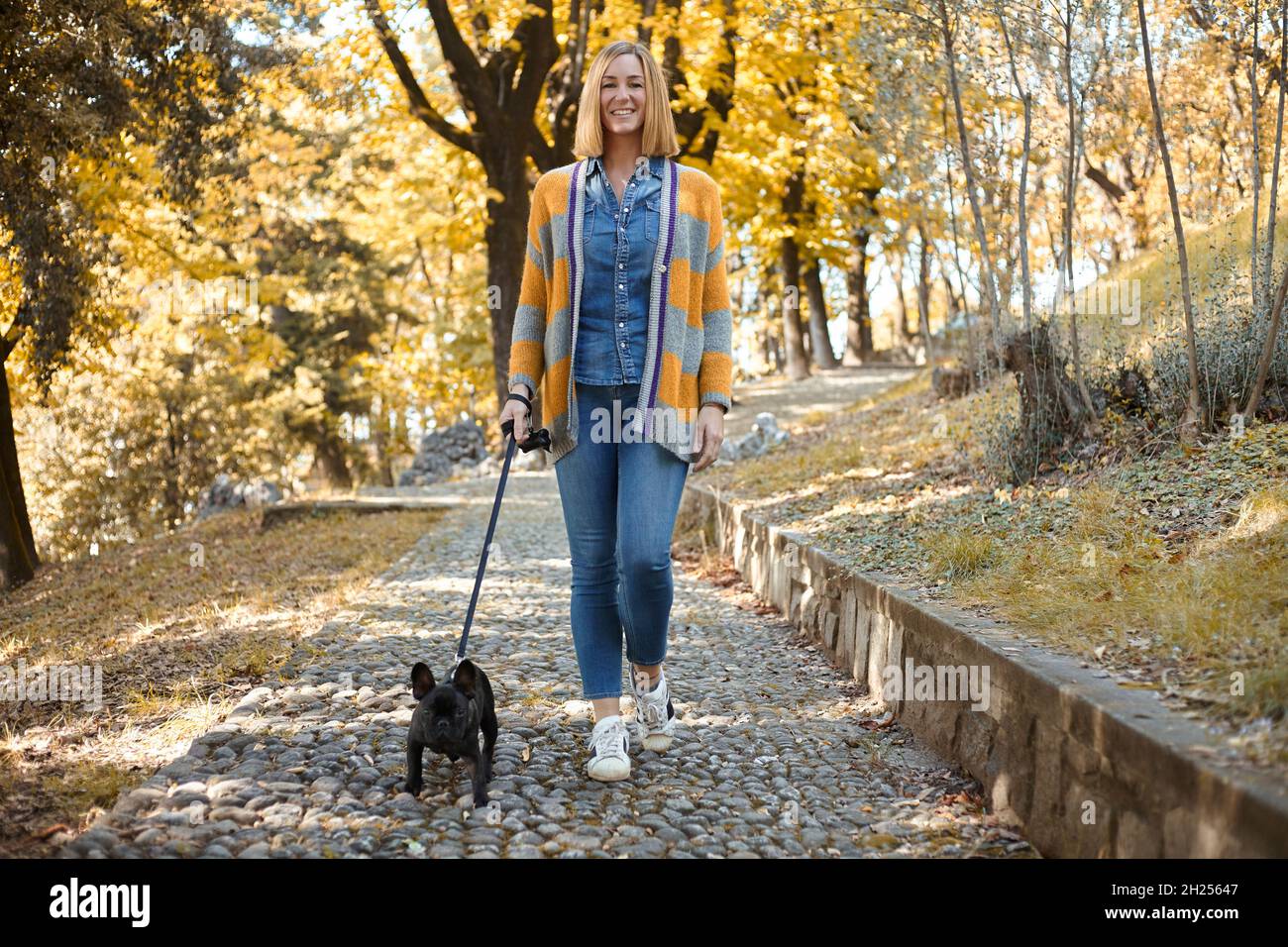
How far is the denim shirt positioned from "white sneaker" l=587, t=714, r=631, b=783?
1096 mm

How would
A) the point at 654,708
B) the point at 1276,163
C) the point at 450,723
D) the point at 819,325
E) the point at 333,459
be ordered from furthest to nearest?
the point at 819,325 < the point at 333,459 < the point at 1276,163 < the point at 654,708 < the point at 450,723

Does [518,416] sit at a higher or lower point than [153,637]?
higher

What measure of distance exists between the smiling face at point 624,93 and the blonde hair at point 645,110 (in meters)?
0.02

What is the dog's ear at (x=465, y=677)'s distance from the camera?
3.15 m

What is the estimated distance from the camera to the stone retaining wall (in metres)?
2.14

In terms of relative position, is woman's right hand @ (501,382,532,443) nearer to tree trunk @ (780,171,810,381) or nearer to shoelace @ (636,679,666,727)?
shoelace @ (636,679,666,727)

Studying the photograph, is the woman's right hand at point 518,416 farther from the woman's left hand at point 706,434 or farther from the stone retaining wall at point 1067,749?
the stone retaining wall at point 1067,749

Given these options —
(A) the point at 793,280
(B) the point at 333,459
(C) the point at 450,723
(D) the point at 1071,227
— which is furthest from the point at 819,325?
(C) the point at 450,723

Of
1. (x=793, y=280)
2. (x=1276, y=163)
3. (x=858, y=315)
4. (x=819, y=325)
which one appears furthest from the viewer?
(x=858, y=315)

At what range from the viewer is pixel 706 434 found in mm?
3424

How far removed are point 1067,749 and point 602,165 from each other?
218 cm

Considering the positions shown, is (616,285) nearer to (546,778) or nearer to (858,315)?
(546,778)

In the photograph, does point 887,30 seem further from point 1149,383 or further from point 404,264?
point 404,264
